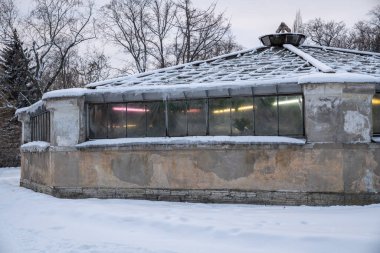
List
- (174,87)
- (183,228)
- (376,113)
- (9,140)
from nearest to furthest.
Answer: (183,228) < (376,113) < (174,87) < (9,140)

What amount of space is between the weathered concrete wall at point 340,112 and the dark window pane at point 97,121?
5717 millimetres

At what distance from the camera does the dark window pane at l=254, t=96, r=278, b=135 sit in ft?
33.0

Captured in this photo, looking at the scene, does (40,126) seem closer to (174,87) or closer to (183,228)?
(174,87)

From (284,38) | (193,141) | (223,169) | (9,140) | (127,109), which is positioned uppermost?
(284,38)

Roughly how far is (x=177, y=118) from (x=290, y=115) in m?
3.04

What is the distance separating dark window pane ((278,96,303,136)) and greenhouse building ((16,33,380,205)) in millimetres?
25

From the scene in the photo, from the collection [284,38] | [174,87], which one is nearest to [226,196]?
[174,87]

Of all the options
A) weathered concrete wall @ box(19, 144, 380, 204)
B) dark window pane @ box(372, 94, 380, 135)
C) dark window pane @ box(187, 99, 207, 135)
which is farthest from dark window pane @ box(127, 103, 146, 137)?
dark window pane @ box(372, 94, 380, 135)

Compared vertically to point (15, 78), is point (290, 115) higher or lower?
lower

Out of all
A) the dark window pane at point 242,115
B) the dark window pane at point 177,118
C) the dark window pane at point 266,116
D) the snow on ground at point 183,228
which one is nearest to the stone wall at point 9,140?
the snow on ground at point 183,228

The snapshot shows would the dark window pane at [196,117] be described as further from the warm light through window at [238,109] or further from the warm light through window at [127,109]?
the warm light through window at [127,109]

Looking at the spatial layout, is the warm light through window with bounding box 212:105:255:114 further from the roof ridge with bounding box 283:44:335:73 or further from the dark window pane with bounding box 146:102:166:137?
the roof ridge with bounding box 283:44:335:73

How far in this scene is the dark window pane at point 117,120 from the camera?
11.3 m

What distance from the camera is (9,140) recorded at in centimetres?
3322
